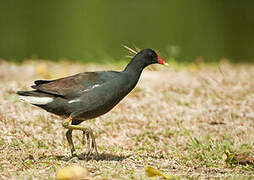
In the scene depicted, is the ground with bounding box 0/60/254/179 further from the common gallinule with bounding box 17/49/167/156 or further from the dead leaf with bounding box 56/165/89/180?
the common gallinule with bounding box 17/49/167/156

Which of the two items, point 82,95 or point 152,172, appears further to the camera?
point 82,95

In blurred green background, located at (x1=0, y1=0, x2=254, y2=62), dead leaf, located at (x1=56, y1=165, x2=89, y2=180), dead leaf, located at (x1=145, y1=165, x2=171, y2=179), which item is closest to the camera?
dead leaf, located at (x1=56, y1=165, x2=89, y2=180)

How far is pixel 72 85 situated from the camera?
12.1ft

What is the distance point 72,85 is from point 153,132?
127cm

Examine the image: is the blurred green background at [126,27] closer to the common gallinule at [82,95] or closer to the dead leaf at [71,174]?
the common gallinule at [82,95]

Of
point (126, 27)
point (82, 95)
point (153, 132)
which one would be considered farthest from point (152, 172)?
point (126, 27)

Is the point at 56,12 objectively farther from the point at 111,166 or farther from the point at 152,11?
the point at 111,166

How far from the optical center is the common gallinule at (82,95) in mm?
3586

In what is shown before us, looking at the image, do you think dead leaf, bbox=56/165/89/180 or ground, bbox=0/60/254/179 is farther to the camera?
ground, bbox=0/60/254/179

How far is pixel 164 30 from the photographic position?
1145 centimetres

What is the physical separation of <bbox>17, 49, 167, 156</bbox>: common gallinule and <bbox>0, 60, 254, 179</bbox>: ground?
40 centimetres

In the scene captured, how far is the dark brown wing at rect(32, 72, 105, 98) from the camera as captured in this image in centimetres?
363

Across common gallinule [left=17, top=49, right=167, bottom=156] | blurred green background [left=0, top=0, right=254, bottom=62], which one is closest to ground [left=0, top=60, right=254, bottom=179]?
common gallinule [left=17, top=49, right=167, bottom=156]

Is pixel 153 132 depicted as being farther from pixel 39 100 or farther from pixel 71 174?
pixel 71 174
